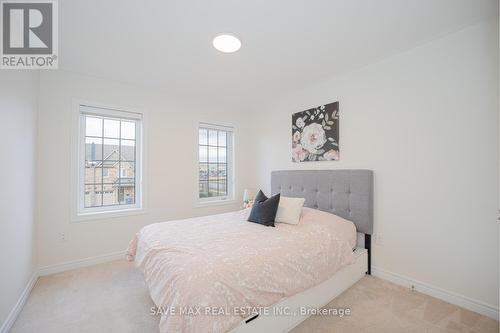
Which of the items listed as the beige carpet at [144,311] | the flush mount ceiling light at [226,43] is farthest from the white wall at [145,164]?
the flush mount ceiling light at [226,43]

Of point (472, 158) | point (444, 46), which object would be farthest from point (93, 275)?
point (444, 46)

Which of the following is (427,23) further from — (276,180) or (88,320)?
(88,320)

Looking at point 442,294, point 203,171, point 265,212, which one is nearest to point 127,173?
point 203,171

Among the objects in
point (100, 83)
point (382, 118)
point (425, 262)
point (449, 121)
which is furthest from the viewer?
point (100, 83)

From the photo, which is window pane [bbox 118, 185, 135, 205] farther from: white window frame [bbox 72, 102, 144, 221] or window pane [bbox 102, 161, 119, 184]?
window pane [bbox 102, 161, 119, 184]

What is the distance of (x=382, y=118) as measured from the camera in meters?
2.43

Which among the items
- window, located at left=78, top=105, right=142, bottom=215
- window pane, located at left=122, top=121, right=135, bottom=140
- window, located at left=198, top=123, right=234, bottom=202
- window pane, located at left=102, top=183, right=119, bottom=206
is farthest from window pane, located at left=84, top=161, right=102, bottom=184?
window, located at left=198, top=123, right=234, bottom=202

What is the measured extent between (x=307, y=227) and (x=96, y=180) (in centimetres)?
283

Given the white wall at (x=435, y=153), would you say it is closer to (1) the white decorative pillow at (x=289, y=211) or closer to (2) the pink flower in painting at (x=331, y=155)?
(2) the pink flower in painting at (x=331, y=155)

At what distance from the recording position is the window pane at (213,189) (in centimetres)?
390

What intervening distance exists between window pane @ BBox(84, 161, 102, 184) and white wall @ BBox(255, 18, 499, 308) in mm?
3270

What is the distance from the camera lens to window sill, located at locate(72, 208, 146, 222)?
271 centimetres

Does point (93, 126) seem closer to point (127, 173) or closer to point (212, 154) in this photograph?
point (127, 173)

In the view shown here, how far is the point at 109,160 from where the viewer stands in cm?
305
